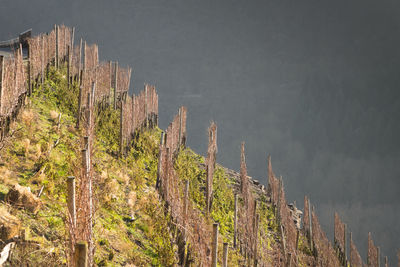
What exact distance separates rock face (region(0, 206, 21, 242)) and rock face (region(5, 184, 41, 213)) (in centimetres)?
110

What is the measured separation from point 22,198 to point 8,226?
177 centimetres


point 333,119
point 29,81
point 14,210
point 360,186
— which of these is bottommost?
point 14,210

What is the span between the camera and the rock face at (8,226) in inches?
296

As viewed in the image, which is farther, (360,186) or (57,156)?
(360,186)

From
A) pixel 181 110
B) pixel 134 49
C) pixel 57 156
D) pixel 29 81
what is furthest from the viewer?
pixel 134 49

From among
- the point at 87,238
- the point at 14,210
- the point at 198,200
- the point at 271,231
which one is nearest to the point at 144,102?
the point at 198,200

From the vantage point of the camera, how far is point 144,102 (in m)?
24.8

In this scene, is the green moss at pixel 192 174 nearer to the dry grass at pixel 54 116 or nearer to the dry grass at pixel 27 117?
the dry grass at pixel 54 116

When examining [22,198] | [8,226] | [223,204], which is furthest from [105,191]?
[223,204]

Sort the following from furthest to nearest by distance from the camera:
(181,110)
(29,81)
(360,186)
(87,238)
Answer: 1. (360,186)
2. (181,110)
3. (29,81)
4. (87,238)

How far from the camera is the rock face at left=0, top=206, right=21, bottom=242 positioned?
7512 mm

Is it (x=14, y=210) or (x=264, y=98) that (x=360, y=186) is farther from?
(x=14, y=210)

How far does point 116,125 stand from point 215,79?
342 feet

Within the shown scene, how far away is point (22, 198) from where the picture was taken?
30.4ft
